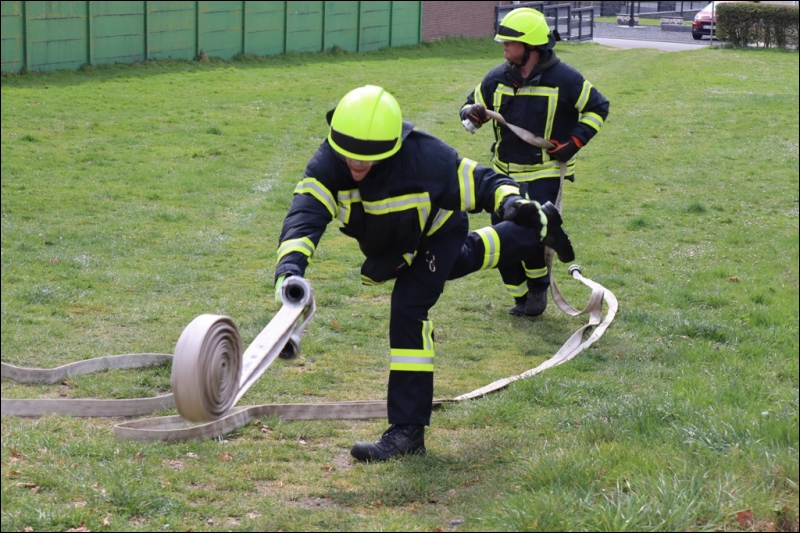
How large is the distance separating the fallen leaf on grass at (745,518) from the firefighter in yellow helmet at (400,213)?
1596 mm

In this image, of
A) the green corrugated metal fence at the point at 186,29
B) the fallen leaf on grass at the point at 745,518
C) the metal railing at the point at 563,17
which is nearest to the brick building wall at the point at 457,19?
the metal railing at the point at 563,17

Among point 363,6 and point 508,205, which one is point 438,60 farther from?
point 508,205

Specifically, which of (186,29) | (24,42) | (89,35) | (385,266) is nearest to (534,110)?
(385,266)

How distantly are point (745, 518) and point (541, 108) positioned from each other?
4209 mm

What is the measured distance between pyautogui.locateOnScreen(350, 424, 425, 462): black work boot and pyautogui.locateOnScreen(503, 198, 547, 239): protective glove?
1.17 meters

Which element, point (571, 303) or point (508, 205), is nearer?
point (508, 205)

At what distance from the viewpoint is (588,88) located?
7297mm

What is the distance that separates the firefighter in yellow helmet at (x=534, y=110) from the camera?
7.09 meters

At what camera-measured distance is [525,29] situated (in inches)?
277

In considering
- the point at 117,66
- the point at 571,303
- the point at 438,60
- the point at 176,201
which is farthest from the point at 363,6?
the point at 571,303

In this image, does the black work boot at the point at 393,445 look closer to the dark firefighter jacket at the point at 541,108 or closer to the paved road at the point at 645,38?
the dark firefighter jacket at the point at 541,108

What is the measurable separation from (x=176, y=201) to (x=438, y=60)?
18.2 m

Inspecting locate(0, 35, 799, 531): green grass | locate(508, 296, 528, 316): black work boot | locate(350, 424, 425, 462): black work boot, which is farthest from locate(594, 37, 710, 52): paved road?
locate(350, 424, 425, 462): black work boot

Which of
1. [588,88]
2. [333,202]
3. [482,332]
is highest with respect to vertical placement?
[588,88]
